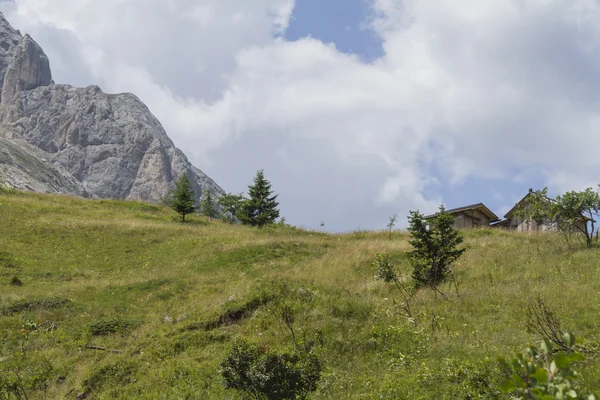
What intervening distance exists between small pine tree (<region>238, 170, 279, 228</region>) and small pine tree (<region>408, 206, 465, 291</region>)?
35333 millimetres

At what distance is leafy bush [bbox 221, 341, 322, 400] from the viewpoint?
1004cm

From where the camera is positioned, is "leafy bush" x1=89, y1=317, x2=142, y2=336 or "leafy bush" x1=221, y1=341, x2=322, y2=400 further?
"leafy bush" x1=89, y1=317, x2=142, y2=336

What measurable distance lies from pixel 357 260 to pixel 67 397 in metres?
17.8

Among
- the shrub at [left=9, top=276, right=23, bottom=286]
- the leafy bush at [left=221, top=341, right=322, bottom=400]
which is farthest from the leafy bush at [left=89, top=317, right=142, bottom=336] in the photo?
the leafy bush at [left=221, top=341, right=322, bottom=400]

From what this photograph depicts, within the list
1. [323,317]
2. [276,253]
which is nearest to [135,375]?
[323,317]

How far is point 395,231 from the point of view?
41.6 meters

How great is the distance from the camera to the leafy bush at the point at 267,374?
10.0 meters

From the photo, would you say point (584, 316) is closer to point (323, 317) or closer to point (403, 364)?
point (403, 364)

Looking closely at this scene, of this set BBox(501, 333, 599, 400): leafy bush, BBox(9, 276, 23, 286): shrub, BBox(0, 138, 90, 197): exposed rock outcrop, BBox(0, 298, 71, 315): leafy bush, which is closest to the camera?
BBox(501, 333, 599, 400): leafy bush

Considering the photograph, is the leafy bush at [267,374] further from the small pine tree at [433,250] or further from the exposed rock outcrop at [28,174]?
the exposed rock outcrop at [28,174]

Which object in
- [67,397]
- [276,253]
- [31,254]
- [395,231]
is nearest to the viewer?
[67,397]

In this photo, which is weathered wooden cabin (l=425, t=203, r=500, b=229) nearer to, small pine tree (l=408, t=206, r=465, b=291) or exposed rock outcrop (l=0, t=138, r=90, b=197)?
small pine tree (l=408, t=206, r=465, b=291)

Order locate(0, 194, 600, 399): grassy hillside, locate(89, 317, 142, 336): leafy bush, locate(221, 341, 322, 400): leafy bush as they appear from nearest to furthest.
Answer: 1. locate(221, 341, 322, 400): leafy bush
2. locate(0, 194, 600, 399): grassy hillside
3. locate(89, 317, 142, 336): leafy bush

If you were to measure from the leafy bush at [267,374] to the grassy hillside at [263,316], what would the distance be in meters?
0.71
